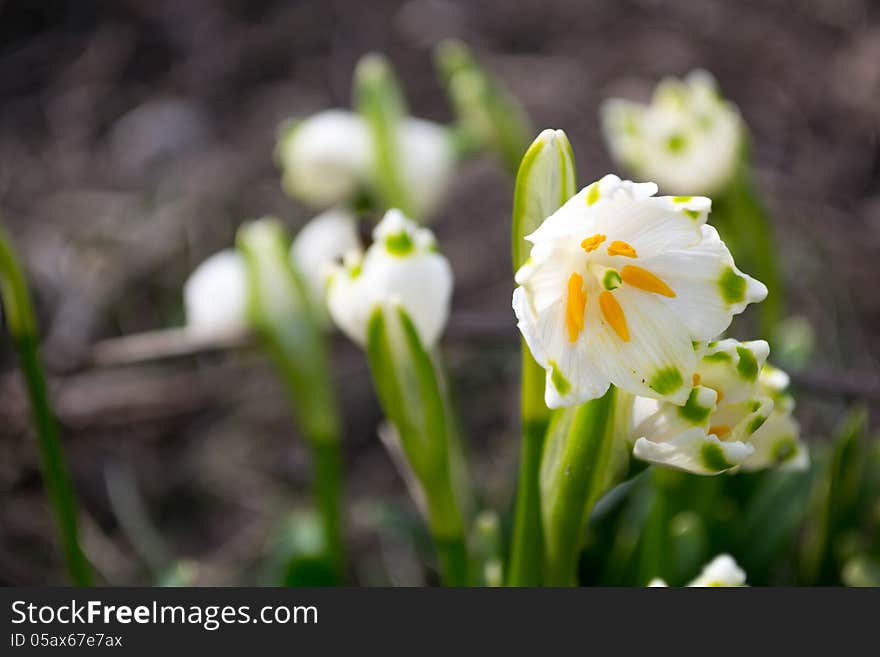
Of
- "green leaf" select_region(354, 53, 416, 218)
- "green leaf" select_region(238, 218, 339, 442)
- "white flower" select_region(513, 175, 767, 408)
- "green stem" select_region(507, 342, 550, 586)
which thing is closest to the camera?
"white flower" select_region(513, 175, 767, 408)

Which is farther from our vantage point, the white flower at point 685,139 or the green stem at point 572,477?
the white flower at point 685,139

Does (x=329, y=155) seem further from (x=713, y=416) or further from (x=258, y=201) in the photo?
(x=258, y=201)

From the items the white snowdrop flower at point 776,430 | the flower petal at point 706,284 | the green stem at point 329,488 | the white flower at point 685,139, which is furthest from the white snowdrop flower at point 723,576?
the white flower at point 685,139

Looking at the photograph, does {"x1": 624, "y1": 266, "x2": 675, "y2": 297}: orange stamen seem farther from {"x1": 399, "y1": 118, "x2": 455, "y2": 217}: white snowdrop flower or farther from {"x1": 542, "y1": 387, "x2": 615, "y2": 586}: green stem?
{"x1": 399, "y1": 118, "x2": 455, "y2": 217}: white snowdrop flower

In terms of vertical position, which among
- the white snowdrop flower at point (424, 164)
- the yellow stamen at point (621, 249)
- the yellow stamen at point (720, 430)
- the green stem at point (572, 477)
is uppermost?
the white snowdrop flower at point (424, 164)

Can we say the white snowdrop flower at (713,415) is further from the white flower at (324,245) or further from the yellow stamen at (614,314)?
the white flower at (324,245)

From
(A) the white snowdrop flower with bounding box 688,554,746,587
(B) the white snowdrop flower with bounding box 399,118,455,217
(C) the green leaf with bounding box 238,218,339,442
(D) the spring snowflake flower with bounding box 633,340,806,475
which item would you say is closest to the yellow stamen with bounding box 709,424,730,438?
(D) the spring snowflake flower with bounding box 633,340,806,475
